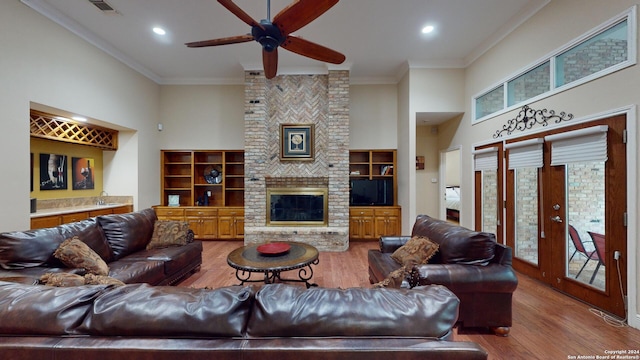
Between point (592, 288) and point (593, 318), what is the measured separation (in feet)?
1.13

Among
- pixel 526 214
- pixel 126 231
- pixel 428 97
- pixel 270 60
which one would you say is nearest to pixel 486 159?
pixel 526 214

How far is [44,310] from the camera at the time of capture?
0.88m

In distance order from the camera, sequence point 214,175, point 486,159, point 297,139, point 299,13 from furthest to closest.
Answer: point 214,175
point 297,139
point 486,159
point 299,13

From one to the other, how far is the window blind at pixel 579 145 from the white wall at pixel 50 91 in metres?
6.39

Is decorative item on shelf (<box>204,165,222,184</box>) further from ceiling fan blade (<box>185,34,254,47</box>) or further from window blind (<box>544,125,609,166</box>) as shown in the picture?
window blind (<box>544,125,609,166</box>)

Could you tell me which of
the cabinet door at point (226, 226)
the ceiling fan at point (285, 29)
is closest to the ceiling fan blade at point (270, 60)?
the ceiling fan at point (285, 29)

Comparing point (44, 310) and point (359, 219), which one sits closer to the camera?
point (44, 310)

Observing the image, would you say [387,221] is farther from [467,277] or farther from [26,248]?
[26,248]

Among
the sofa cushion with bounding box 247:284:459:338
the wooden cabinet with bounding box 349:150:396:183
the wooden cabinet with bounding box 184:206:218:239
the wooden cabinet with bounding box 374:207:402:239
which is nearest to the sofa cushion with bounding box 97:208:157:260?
the wooden cabinet with bounding box 184:206:218:239

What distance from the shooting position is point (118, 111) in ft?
14.6

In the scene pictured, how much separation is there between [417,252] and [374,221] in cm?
A: 278

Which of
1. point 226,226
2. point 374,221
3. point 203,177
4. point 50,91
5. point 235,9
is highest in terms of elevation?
point 235,9

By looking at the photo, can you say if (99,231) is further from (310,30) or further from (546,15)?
(546,15)

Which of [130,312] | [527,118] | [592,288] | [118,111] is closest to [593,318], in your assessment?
[592,288]
